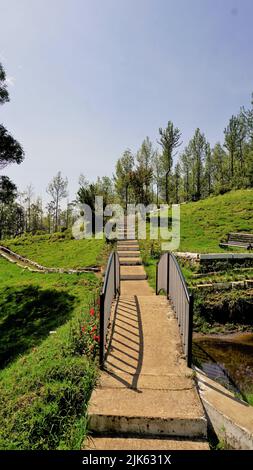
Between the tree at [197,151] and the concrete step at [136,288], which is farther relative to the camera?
the tree at [197,151]

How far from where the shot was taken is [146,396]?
361 centimetres

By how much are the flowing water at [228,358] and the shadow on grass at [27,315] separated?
3.93m

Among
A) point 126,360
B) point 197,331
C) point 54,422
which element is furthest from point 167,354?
point 197,331

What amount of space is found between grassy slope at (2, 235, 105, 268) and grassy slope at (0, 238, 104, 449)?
5.23m

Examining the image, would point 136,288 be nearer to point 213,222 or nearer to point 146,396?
point 146,396

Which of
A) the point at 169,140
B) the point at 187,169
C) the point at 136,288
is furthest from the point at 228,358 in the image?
the point at 187,169

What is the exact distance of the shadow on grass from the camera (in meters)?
7.55

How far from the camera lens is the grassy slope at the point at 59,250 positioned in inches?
650

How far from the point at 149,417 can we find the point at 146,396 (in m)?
0.44

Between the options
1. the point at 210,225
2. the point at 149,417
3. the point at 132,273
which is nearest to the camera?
the point at 149,417

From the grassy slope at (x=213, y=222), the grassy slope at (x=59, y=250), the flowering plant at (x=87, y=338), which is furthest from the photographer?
the grassy slope at (x=213, y=222)

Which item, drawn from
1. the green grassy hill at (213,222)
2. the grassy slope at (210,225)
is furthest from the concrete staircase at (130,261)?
the green grassy hill at (213,222)

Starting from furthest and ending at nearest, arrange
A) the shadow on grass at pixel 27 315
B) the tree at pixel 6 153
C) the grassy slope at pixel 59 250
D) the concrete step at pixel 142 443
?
1. the grassy slope at pixel 59 250
2. the tree at pixel 6 153
3. the shadow on grass at pixel 27 315
4. the concrete step at pixel 142 443

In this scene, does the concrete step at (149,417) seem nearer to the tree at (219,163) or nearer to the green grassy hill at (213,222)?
the green grassy hill at (213,222)
